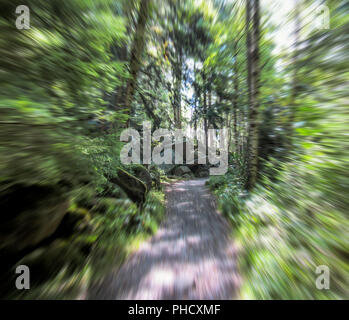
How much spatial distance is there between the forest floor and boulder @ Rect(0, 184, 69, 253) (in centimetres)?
122

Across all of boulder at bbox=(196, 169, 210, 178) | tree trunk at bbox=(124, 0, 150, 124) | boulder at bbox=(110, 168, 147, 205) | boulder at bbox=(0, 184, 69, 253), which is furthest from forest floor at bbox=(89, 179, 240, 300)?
boulder at bbox=(196, 169, 210, 178)

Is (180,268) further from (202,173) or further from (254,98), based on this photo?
(202,173)

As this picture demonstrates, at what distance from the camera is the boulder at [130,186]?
513 centimetres

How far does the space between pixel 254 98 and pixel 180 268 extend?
5625 millimetres

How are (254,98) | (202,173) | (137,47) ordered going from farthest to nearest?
1. (202,173)
2. (137,47)
3. (254,98)

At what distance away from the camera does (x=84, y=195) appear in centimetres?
310

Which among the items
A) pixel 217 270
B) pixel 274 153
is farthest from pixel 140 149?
pixel 217 270

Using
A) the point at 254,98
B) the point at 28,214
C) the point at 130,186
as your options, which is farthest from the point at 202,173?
the point at 28,214

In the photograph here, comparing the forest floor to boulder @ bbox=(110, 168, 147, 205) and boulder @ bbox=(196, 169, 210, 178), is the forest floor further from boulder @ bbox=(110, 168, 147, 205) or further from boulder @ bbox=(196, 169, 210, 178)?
boulder @ bbox=(196, 169, 210, 178)

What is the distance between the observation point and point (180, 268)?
8.57ft

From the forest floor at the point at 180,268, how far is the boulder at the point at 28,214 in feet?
4.01

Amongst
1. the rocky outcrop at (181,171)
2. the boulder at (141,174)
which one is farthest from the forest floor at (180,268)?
the rocky outcrop at (181,171)

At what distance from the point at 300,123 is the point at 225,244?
10.9 feet

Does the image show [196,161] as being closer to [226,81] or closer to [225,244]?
[226,81]
